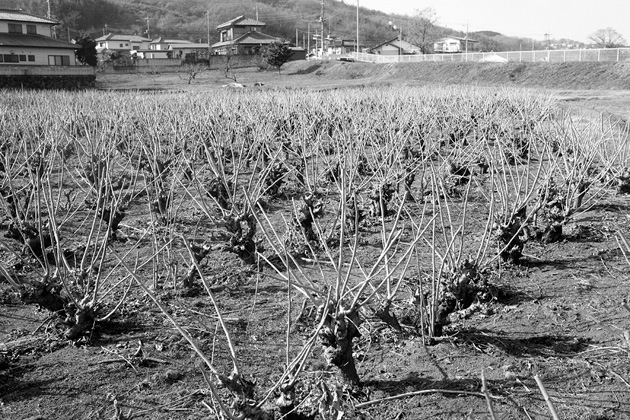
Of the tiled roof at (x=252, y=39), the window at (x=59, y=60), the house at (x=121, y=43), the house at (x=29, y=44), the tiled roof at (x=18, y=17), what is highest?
the house at (x=121, y=43)

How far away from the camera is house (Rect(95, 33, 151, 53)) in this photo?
72.3 metres

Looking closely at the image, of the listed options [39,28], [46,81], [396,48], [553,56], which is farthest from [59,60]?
[396,48]

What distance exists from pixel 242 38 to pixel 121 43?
19.4m

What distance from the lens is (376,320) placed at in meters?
3.36

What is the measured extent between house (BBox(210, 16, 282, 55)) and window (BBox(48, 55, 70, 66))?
23.5 meters

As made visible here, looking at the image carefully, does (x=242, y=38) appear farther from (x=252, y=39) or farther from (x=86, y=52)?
(x=86, y=52)

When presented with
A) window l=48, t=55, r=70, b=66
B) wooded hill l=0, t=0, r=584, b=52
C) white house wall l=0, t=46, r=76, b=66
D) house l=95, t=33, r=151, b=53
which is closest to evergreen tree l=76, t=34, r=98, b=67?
white house wall l=0, t=46, r=76, b=66

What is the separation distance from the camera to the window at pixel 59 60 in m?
35.3

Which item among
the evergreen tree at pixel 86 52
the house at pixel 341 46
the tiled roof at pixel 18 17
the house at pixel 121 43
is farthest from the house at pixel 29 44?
the house at pixel 341 46

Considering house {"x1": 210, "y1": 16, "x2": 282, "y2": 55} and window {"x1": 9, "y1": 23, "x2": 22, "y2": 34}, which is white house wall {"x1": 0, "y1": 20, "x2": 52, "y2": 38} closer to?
window {"x1": 9, "y1": 23, "x2": 22, "y2": 34}

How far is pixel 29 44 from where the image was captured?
34.1 metres

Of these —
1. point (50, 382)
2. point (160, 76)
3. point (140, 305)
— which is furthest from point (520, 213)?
point (160, 76)

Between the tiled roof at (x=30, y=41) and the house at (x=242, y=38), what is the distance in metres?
24.0

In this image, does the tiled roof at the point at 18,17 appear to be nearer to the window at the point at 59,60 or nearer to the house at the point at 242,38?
the window at the point at 59,60
